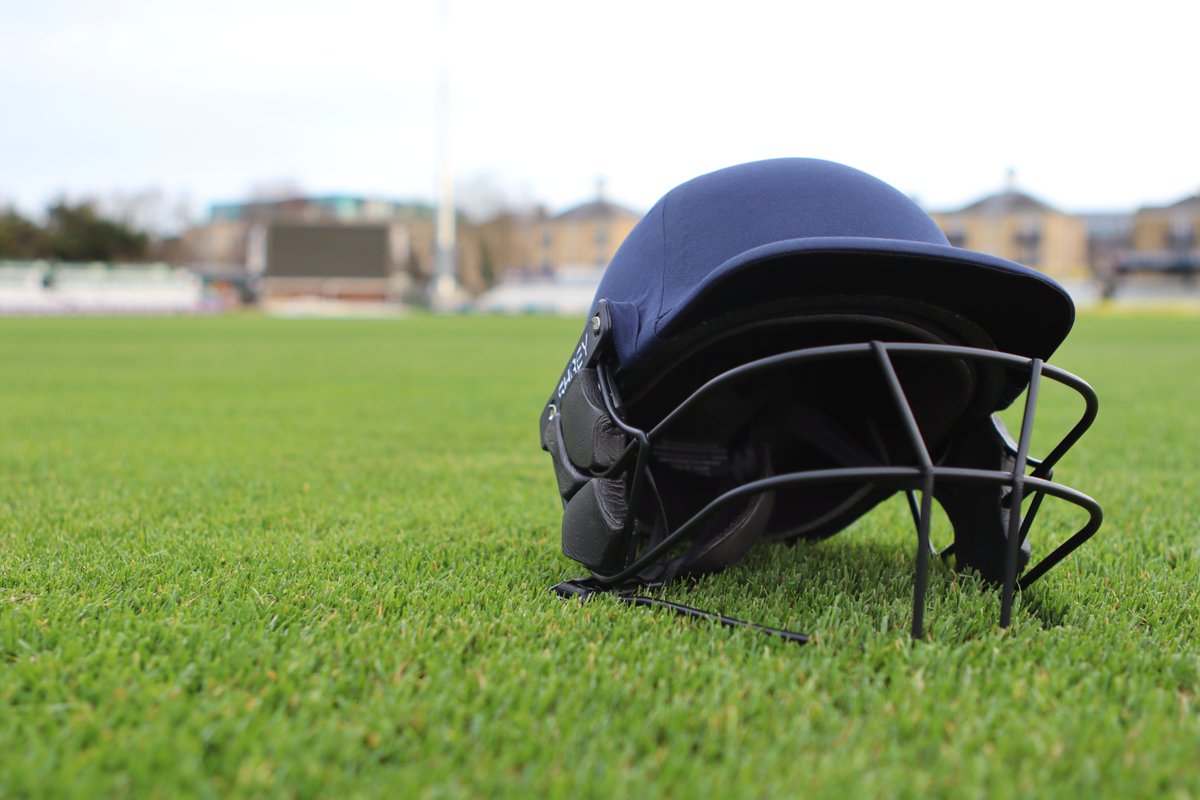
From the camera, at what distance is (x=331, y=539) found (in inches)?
88.1

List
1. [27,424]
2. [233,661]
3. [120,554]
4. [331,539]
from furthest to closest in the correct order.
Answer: [27,424]
[331,539]
[120,554]
[233,661]

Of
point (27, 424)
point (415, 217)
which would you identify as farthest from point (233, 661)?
point (415, 217)

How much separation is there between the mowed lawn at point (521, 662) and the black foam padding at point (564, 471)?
0.20m

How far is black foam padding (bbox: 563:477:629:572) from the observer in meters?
1.63

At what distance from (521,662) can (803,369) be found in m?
0.96

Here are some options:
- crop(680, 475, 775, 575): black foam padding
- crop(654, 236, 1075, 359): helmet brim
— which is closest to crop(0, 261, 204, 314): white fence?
crop(680, 475, 775, 575): black foam padding

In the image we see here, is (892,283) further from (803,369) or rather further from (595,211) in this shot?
(595,211)

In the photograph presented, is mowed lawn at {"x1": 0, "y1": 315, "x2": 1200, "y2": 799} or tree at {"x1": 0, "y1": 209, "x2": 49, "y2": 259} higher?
tree at {"x1": 0, "y1": 209, "x2": 49, "y2": 259}

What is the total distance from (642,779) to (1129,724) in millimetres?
645

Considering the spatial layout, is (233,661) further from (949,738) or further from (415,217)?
(415,217)

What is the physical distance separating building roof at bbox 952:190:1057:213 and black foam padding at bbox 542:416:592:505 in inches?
2688

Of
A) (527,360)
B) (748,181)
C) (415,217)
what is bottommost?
(527,360)

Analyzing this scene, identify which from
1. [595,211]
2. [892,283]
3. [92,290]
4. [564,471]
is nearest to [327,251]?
[92,290]

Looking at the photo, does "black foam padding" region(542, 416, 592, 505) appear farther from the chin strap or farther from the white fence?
the white fence
